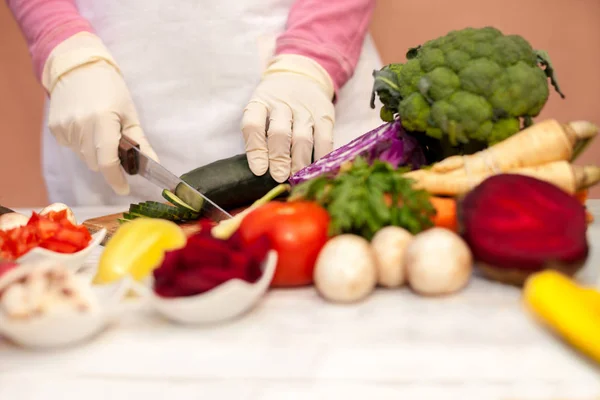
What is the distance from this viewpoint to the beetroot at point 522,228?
0.59 metres

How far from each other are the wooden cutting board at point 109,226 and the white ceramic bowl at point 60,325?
423mm

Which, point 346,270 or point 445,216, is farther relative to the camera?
point 445,216

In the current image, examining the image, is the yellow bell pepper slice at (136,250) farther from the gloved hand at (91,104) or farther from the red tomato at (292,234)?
the gloved hand at (91,104)

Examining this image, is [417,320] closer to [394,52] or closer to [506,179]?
[506,179]

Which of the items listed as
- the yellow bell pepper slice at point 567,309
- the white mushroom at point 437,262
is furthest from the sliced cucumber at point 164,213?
the yellow bell pepper slice at point 567,309

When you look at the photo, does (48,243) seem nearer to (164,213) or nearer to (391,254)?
(164,213)

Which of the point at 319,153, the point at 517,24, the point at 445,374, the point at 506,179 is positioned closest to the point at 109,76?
the point at 319,153

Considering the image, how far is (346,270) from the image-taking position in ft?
1.97

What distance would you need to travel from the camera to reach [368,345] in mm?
541

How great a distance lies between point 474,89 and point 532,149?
0.40 ft

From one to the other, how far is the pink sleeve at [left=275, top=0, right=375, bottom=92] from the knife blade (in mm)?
451

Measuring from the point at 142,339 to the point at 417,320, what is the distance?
291 millimetres

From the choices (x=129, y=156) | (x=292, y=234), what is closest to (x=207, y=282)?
(x=292, y=234)

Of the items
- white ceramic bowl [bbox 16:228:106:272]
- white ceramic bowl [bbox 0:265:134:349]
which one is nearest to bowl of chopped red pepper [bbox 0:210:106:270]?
white ceramic bowl [bbox 16:228:106:272]
